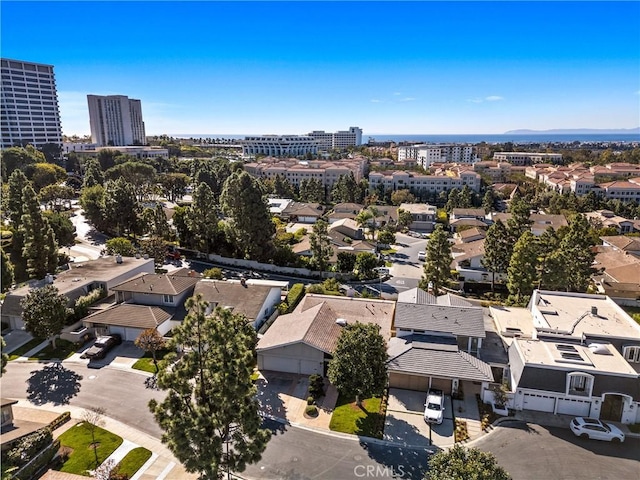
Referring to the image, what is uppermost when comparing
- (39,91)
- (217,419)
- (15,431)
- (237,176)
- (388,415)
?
(39,91)

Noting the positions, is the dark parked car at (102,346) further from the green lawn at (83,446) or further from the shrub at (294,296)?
the shrub at (294,296)

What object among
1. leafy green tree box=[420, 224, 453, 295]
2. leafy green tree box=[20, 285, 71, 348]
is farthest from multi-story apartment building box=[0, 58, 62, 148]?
leafy green tree box=[420, 224, 453, 295]

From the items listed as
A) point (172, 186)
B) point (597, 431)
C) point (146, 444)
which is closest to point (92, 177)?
point (172, 186)

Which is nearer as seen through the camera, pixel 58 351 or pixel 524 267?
pixel 58 351

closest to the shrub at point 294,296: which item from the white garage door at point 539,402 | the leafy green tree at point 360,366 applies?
the leafy green tree at point 360,366

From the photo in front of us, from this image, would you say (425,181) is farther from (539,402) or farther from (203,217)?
(539,402)

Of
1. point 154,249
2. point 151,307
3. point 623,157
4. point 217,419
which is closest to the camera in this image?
point 217,419

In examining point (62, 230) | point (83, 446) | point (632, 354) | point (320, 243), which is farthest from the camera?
point (62, 230)

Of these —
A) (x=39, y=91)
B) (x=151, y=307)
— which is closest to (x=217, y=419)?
(x=151, y=307)

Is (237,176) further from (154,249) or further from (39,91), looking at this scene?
(39,91)
